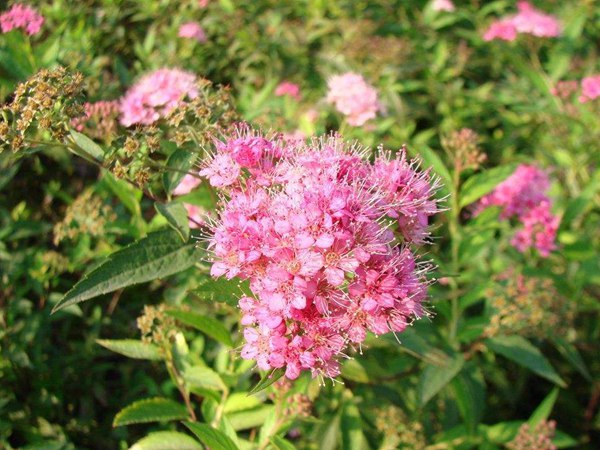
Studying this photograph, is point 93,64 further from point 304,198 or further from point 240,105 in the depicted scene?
point 304,198

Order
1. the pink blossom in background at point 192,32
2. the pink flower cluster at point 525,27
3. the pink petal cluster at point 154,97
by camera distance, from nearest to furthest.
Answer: the pink petal cluster at point 154,97
the pink blossom in background at point 192,32
the pink flower cluster at point 525,27

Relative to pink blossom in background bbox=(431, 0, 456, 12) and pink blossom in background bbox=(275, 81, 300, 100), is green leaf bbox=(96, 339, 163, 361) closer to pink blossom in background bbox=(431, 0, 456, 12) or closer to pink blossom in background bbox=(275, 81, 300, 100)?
pink blossom in background bbox=(275, 81, 300, 100)

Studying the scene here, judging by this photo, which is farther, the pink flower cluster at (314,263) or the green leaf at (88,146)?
the green leaf at (88,146)

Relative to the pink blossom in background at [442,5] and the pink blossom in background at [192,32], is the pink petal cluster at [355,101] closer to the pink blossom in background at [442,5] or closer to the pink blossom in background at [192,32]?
the pink blossom in background at [192,32]

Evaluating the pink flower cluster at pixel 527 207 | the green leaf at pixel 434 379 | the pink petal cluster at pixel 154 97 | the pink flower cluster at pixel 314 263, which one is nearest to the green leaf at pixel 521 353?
the green leaf at pixel 434 379

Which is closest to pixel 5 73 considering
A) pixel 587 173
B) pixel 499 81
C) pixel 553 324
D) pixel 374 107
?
pixel 374 107

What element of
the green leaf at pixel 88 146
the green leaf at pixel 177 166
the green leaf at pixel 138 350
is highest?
the green leaf at pixel 88 146

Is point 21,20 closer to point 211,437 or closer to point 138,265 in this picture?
point 138,265
